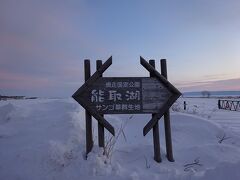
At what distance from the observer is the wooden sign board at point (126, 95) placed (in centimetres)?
614

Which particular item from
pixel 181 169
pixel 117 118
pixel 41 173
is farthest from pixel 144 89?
pixel 117 118

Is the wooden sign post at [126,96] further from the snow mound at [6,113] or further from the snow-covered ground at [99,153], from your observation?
the snow mound at [6,113]

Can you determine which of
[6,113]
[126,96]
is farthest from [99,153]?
[6,113]

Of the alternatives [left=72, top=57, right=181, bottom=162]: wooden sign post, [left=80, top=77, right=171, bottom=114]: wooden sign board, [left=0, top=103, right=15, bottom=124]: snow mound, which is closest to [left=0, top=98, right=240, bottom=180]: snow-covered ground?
[left=0, top=103, right=15, bottom=124]: snow mound

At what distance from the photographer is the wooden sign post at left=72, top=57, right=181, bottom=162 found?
611 centimetres

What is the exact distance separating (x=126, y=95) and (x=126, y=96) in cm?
2

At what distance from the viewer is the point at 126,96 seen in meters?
6.21

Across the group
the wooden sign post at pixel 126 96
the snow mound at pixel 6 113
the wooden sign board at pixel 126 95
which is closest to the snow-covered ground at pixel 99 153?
the snow mound at pixel 6 113

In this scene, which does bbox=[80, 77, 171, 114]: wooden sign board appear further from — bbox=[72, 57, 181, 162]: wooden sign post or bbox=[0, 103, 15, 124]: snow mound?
bbox=[0, 103, 15, 124]: snow mound

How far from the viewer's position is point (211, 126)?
912 cm

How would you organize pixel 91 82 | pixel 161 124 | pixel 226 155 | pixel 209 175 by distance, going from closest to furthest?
pixel 209 175 < pixel 91 82 < pixel 226 155 < pixel 161 124

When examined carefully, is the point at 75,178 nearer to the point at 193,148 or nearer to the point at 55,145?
the point at 55,145

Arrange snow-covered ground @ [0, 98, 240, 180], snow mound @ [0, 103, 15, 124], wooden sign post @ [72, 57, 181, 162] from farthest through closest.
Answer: snow mound @ [0, 103, 15, 124], wooden sign post @ [72, 57, 181, 162], snow-covered ground @ [0, 98, 240, 180]

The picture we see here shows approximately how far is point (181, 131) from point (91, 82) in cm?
392
